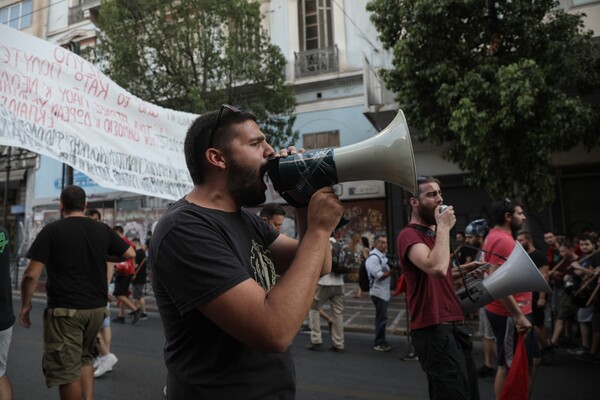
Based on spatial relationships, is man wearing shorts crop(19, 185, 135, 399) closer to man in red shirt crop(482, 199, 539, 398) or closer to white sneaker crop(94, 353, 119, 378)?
white sneaker crop(94, 353, 119, 378)

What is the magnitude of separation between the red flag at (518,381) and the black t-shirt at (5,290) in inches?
146

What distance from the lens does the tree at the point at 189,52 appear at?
11.2 m

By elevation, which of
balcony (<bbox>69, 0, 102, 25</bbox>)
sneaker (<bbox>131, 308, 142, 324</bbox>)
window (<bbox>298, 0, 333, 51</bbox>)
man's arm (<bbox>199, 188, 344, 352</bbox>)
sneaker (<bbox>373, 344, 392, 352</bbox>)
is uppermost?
balcony (<bbox>69, 0, 102, 25</bbox>)

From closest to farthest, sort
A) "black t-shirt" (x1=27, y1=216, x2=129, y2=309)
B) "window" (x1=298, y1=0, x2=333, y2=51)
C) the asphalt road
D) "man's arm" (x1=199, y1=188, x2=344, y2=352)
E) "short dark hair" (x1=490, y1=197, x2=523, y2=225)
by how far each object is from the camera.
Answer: "man's arm" (x1=199, y1=188, x2=344, y2=352) → "black t-shirt" (x1=27, y1=216, x2=129, y2=309) → "short dark hair" (x1=490, y1=197, x2=523, y2=225) → the asphalt road → "window" (x1=298, y1=0, x2=333, y2=51)

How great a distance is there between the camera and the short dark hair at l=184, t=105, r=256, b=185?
1.44 meters

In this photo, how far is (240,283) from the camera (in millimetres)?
1174

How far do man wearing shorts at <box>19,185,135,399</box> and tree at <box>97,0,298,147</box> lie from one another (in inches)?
299

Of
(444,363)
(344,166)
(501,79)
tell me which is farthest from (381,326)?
(344,166)

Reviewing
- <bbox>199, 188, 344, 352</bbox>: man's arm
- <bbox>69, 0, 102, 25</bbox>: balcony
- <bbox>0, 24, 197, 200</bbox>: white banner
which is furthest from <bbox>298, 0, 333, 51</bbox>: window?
<bbox>199, 188, 344, 352</bbox>: man's arm

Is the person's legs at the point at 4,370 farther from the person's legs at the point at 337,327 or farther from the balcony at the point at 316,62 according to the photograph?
the balcony at the point at 316,62

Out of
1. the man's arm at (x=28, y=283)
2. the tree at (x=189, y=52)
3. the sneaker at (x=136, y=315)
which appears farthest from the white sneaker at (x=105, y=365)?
the tree at (x=189, y=52)

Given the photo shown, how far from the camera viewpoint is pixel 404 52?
805cm

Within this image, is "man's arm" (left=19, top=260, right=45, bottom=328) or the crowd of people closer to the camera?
the crowd of people

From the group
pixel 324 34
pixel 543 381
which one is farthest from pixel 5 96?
pixel 324 34
